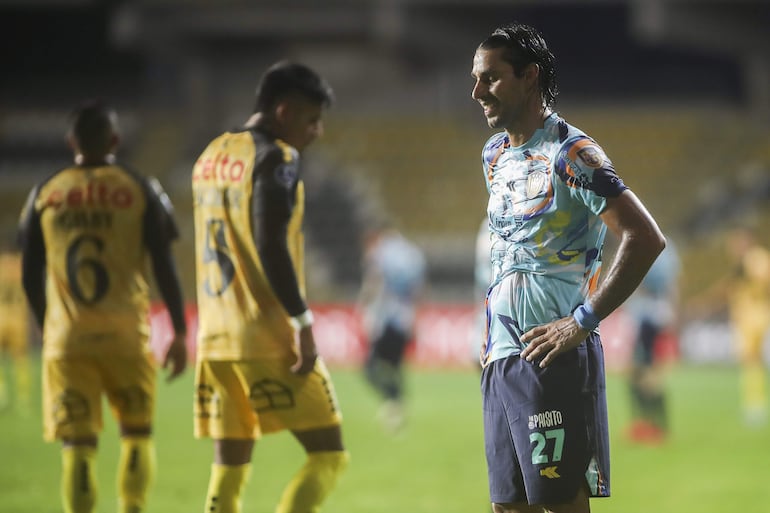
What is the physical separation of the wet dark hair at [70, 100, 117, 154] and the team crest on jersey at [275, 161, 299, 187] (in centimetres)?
127

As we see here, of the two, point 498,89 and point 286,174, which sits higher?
point 498,89

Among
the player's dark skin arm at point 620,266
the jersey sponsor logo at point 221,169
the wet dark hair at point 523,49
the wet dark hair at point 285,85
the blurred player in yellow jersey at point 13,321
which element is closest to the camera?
the player's dark skin arm at point 620,266

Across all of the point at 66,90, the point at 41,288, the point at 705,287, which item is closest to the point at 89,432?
the point at 41,288

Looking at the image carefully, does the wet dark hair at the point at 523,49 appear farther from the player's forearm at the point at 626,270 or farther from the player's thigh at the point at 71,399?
the player's thigh at the point at 71,399

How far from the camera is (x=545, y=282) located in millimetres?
4328

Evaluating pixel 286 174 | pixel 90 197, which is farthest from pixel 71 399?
pixel 286 174

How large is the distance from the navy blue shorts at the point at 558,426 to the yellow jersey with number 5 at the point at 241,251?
1314 millimetres

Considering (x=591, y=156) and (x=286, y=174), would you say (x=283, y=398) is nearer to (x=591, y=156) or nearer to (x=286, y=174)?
(x=286, y=174)

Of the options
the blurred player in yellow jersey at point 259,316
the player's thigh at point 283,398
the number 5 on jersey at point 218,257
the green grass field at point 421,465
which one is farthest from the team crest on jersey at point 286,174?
the green grass field at point 421,465

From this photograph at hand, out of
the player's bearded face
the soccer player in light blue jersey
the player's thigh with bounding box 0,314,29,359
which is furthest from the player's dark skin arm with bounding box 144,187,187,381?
the player's thigh with bounding box 0,314,29,359

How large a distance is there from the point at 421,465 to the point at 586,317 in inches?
290

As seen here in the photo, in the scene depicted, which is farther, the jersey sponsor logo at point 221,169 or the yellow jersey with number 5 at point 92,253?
the yellow jersey with number 5 at point 92,253

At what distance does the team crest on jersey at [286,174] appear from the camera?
5184mm

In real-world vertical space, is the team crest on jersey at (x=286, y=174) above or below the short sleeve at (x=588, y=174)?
above
